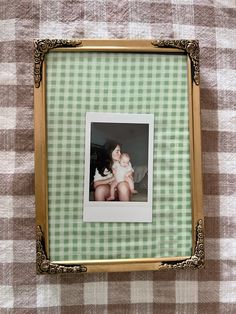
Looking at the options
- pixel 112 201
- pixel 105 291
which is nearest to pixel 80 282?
pixel 105 291

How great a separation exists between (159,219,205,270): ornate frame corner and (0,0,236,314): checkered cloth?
0.04 m

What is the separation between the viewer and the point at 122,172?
2.41ft

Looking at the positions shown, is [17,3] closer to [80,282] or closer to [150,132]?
[150,132]

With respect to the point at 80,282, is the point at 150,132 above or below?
above

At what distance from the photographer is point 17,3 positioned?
77 cm

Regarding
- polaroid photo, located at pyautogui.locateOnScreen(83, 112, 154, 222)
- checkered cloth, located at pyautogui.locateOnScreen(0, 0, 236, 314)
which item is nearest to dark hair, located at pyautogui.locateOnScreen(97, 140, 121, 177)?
polaroid photo, located at pyautogui.locateOnScreen(83, 112, 154, 222)

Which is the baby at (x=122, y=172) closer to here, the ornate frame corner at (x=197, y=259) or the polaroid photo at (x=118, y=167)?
the polaroid photo at (x=118, y=167)

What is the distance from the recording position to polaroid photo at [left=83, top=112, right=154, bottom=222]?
731mm

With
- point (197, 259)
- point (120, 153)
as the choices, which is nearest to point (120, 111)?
point (120, 153)

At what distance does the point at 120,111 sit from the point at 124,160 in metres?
0.08

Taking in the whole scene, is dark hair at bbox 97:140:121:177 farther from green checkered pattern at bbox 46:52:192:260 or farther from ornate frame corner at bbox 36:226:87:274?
ornate frame corner at bbox 36:226:87:274

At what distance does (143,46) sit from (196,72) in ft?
0.30

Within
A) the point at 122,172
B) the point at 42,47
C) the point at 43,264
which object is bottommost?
the point at 43,264

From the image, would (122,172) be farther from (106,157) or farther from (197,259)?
(197,259)
